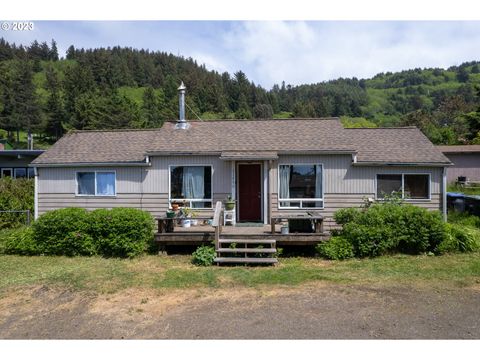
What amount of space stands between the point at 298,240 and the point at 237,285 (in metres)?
2.88

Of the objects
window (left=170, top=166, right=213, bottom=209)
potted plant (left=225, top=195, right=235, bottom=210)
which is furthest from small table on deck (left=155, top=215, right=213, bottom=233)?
window (left=170, top=166, right=213, bottom=209)

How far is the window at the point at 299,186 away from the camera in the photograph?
11.4 metres

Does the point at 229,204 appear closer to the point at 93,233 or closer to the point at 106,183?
the point at 93,233

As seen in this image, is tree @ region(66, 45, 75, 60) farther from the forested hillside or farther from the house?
the house

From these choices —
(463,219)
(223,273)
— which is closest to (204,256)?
(223,273)

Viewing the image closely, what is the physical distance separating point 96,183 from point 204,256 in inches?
238

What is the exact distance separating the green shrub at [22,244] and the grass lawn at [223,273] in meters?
0.44

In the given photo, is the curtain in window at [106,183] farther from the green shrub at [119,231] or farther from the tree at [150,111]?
the tree at [150,111]

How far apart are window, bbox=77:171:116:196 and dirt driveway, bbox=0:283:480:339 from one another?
5588mm

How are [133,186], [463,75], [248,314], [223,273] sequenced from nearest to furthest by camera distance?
1. [248,314]
2. [223,273]
3. [133,186]
4. [463,75]

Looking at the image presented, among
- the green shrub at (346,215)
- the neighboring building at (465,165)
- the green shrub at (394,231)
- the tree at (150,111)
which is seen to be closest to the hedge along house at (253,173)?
the green shrub at (346,215)

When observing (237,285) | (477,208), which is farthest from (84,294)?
(477,208)

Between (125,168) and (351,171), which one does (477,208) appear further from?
(125,168)

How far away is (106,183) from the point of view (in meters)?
12.3
